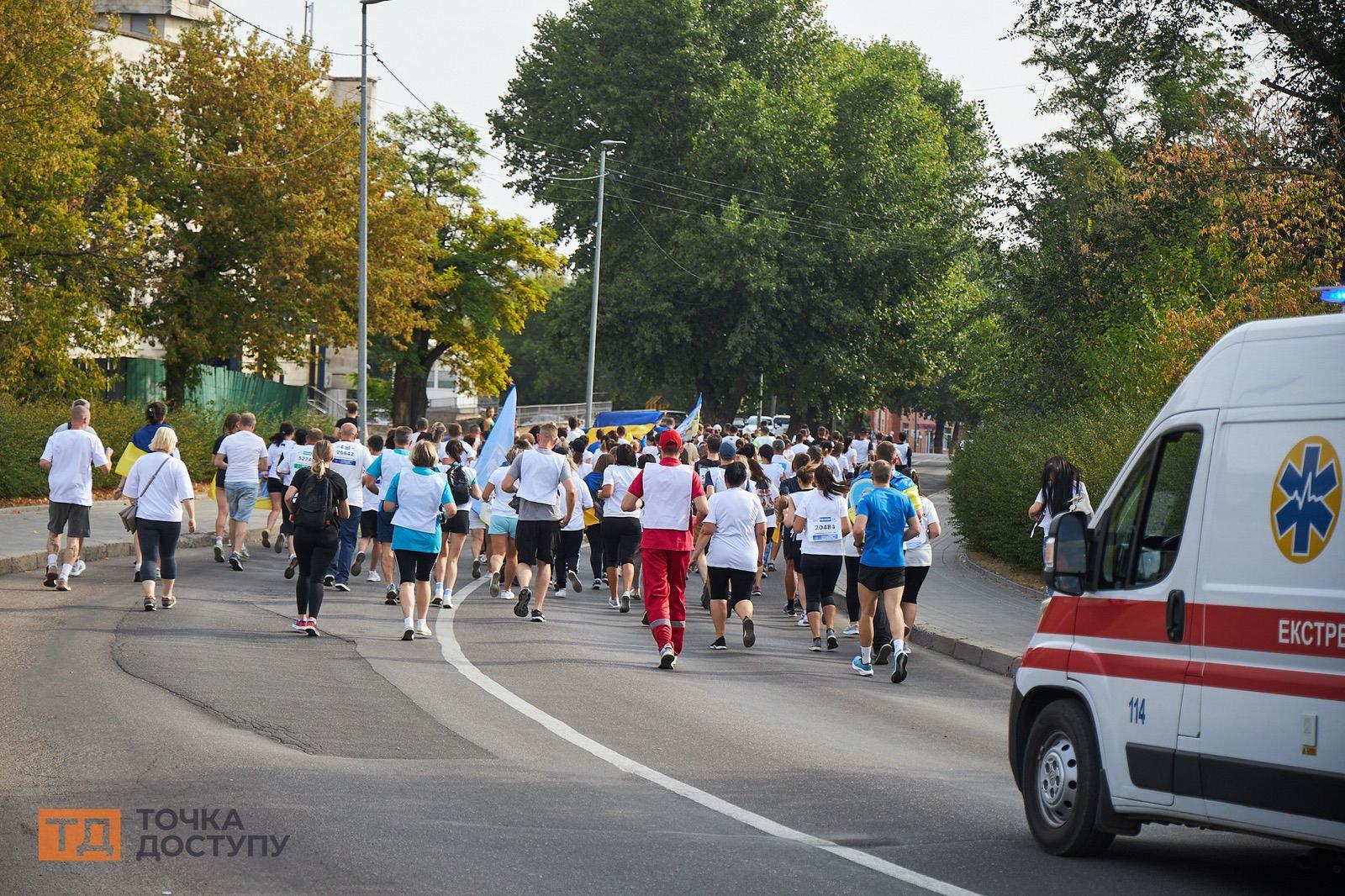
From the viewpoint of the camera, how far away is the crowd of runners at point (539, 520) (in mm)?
Result: 13109

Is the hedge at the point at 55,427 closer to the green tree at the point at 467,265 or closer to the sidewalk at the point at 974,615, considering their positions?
the sidewalk at the point at 974,615

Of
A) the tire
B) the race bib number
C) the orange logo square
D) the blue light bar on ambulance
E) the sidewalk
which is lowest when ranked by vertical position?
the sidewalk

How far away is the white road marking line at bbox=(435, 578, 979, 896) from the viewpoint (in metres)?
6.28

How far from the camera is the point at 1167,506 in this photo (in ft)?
21.8

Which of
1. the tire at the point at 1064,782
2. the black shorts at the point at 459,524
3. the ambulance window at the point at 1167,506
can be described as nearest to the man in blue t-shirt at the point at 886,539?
the black shorts at the point at 459,524

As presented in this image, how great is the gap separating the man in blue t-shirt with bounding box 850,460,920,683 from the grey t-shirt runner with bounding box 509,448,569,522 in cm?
387

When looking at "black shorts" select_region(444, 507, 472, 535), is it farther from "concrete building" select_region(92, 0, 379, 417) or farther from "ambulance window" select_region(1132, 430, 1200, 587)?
"concrete building" select_region(92, 0, 379, 417)

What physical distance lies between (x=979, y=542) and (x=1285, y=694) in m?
19.4

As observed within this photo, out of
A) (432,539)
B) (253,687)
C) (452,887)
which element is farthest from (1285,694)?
(432,539)

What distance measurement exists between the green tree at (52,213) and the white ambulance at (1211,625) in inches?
986

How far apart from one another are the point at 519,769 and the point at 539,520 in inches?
299

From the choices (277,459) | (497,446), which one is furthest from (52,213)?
(497,446)

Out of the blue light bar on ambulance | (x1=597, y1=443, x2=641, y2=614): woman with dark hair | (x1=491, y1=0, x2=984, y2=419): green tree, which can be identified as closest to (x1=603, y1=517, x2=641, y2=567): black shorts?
(x1=597, y1=443, x2=641, y2=614): woman with dark hair

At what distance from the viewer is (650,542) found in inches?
512
